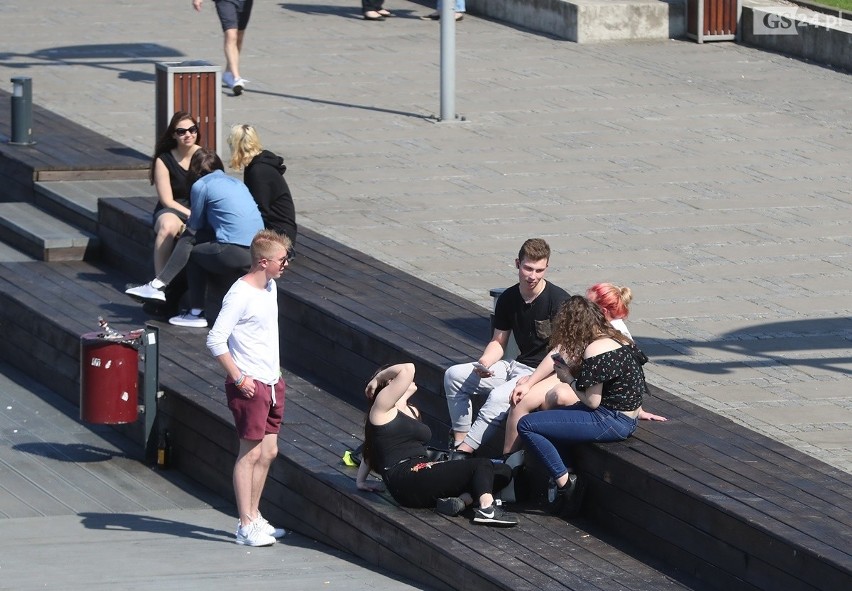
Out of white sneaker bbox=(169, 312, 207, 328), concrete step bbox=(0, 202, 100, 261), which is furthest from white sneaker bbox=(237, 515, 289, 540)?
concrete step bbox=(0, 202, 100, 261)

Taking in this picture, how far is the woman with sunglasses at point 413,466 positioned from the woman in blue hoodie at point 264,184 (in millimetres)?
2945

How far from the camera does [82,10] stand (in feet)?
69.7

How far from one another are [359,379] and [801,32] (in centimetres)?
981

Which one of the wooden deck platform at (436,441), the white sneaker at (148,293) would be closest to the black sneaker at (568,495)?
the wooden deck platform at (436,441)

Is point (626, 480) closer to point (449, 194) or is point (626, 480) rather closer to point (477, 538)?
point (477, 538)

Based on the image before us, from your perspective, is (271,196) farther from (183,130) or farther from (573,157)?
(573,157)

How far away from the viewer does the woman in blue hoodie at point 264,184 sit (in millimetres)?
11344

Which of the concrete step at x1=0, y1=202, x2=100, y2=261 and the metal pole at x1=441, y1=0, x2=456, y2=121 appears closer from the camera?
the concrete step at x1=0, y1=202, x2=100, y2=261

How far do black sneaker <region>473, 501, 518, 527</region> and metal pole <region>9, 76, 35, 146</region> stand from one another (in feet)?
24.9

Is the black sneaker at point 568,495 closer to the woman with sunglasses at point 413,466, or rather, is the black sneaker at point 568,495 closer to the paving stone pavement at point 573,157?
the woman with sunglasses at point 413,466

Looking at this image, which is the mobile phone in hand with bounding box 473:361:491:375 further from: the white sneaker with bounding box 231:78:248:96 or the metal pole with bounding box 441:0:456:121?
the white sneaker with bounding box 231:78:248:96

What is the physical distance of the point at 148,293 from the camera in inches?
460

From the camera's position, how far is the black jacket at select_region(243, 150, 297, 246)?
37.3ft

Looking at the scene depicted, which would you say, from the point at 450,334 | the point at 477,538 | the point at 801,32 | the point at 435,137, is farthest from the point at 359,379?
the point at 801,32
